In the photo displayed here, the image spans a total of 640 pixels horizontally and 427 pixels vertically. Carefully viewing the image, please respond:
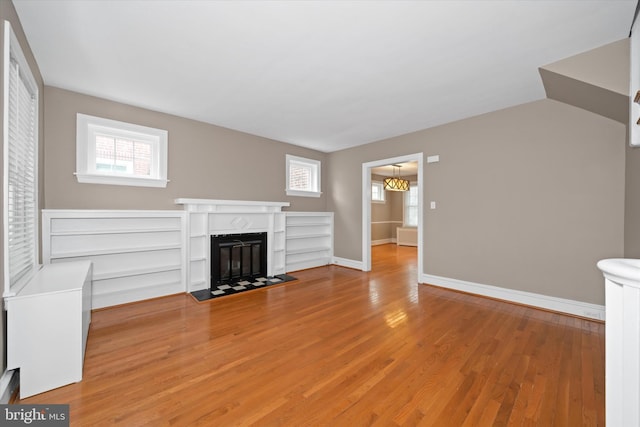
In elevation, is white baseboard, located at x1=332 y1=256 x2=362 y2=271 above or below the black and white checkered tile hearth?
above

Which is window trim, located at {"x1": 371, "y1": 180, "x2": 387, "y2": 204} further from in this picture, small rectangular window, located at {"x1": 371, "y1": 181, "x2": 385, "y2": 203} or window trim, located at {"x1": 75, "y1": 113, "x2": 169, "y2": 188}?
window trim, located at {"x1": 75, "y1": 113, "x2": 169, "y2": 188}

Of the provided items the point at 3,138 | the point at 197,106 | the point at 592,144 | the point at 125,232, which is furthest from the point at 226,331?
the point at 592,144

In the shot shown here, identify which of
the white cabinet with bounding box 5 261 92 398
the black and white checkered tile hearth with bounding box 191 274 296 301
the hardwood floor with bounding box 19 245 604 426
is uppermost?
the white cabinet with bounding box 5 261 92 398

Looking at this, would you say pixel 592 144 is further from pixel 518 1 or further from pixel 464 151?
pixel 518 1

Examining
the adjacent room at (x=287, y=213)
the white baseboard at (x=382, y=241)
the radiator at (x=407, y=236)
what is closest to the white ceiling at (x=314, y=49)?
the adjacent room at (x=287, y=213)

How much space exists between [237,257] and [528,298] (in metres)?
4.20

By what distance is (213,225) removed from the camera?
4027 millimetres

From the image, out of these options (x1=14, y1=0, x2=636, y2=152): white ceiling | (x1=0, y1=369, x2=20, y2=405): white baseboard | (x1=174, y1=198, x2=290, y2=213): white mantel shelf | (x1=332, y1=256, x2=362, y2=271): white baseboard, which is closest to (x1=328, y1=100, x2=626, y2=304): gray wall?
(x1=14, y1=0, x2=636, y2=152): white ceiling

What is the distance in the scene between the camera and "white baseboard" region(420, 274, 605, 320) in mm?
2895

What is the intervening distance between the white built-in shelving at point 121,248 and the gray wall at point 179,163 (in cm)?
24

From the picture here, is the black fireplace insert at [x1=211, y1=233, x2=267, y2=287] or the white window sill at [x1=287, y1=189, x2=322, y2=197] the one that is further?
the white window sill at [x1=287, y1=189, x2=322, y2=197]

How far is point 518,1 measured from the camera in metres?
1.77

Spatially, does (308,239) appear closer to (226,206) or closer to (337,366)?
(226,206)

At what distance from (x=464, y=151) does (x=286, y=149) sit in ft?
10.6
